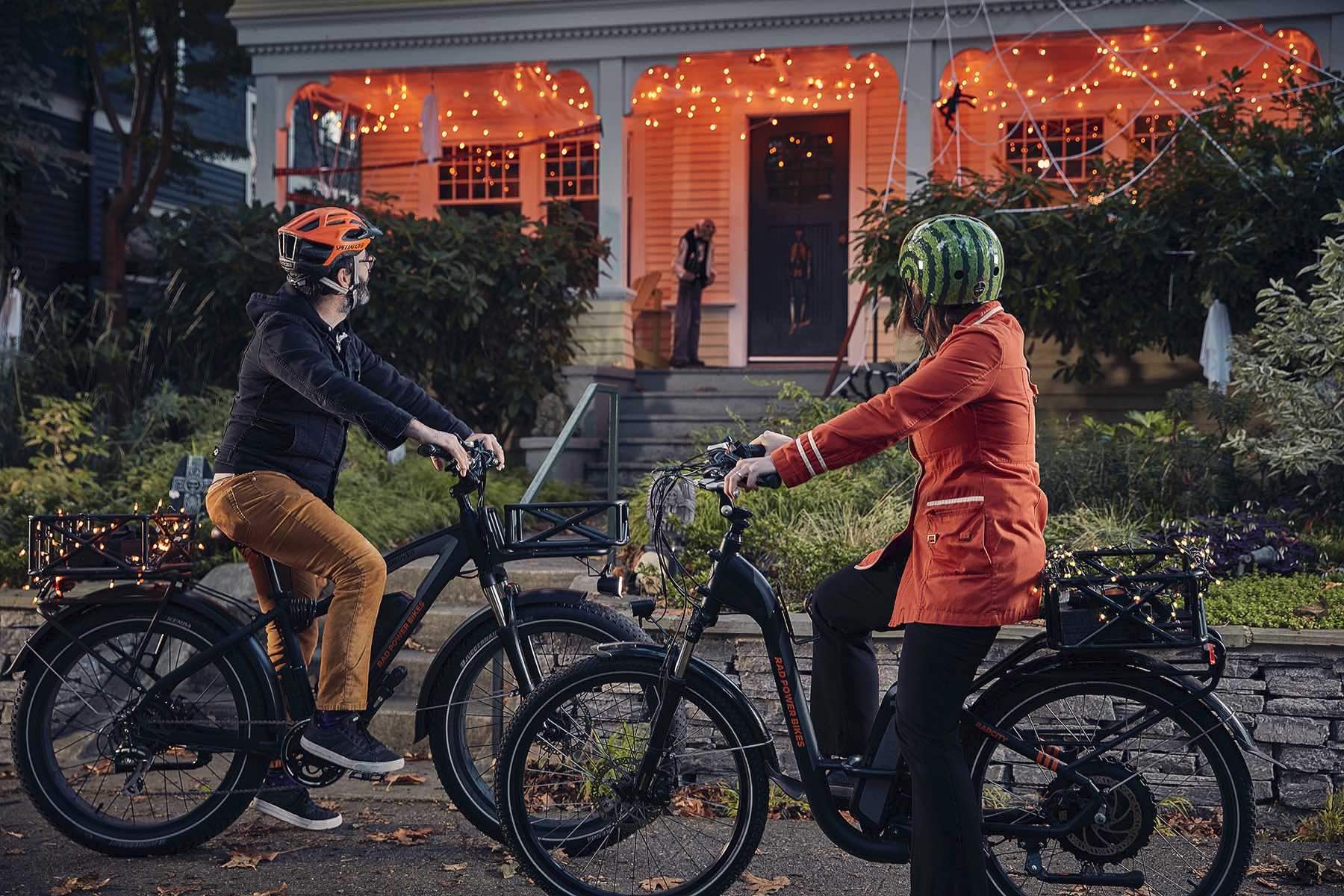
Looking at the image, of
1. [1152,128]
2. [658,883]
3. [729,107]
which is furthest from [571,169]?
[658,883]

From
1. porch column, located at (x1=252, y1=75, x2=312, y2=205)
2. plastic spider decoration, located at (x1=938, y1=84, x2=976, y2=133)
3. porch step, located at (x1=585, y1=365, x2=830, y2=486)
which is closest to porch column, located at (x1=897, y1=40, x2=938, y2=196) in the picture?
plastic spider decoration, located at (x1=938, y1=84, x2=976, y2=133)

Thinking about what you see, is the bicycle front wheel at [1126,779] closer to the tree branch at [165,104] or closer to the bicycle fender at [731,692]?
the bicycle fender at [731,692]

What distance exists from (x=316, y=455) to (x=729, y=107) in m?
11.4

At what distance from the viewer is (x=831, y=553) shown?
664 cm

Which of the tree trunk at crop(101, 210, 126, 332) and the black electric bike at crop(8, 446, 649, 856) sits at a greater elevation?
the tree trunk at crop(101, 210, 126, 332)

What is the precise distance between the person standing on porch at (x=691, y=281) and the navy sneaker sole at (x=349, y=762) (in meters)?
9.88

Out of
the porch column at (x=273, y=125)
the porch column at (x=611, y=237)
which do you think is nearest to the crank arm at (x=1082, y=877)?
the porch column at (x=611, y=237)

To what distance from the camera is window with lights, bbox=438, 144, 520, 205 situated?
54.6 ft

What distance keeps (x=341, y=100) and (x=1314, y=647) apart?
1319 cm

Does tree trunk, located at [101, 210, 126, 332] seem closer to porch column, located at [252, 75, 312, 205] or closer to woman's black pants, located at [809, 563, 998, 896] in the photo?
porch column, located at [252, 75, 312, 205]

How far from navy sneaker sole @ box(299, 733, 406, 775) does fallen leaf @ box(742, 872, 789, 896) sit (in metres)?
1.26

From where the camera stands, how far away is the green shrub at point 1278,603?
5.81 meters

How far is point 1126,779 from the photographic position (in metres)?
3.90

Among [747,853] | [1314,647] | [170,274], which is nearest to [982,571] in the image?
[747,853]
